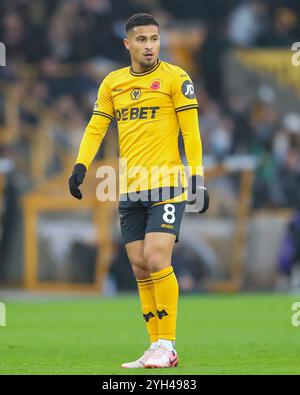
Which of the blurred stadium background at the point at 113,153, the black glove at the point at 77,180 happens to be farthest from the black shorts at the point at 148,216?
the blurred stadium background at the point at 113,153

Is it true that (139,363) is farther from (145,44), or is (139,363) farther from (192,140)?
(145,44)

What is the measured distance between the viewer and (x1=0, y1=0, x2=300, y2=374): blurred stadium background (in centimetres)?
1922

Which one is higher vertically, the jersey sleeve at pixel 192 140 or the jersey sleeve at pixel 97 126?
the jersey sleeve at pixel 97 126

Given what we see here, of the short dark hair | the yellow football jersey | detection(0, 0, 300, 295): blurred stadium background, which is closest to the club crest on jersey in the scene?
the yellow football jersey

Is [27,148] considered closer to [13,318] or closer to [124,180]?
[13,318]

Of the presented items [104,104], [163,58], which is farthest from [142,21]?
[163,58]

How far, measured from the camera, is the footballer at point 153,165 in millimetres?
7797

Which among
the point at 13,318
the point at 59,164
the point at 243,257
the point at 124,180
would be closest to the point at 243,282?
the point at 243,257

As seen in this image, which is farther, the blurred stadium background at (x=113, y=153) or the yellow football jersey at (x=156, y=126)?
the blurred stadium background at (x=113, y=153)

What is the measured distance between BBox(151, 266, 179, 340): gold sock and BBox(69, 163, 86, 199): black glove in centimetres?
86

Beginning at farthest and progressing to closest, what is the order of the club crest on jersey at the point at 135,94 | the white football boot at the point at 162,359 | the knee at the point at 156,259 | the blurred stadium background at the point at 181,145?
the blurred stadium background at the point at 181,145, the club crest on jersey at the point at 135,94, the knee at the point at 156,259, the white football boot at the point at 162,359

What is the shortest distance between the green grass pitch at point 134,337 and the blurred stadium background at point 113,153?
91.2 inches

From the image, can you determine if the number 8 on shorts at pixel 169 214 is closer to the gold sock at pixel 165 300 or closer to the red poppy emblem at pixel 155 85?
the gold sock at pixel 165 300

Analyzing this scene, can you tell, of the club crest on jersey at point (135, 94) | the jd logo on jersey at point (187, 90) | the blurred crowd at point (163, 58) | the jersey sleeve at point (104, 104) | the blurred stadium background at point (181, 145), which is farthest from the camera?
the blurred crowd at point (163, 58)
